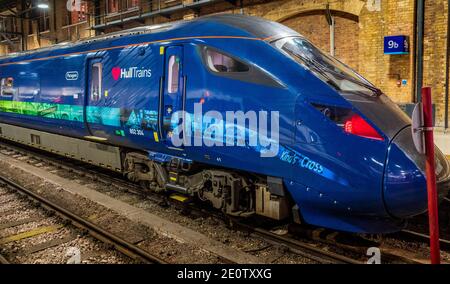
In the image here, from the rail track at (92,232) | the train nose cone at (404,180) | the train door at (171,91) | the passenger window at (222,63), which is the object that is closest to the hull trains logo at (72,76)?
the rail track at (92,232)

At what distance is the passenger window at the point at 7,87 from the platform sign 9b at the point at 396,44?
11262 millimetres

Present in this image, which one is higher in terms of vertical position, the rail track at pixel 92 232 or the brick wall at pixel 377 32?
the brick wall at pixel 377 32

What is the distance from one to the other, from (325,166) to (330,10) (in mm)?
10366

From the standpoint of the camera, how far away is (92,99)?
8.39m

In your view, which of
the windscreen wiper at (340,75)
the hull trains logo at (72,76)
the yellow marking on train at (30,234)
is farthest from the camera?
the hull trains logo at (72,76)

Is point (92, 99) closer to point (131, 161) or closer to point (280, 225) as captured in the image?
point (131, 161)

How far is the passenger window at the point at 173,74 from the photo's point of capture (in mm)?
6307

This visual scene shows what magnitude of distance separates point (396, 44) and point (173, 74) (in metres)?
8.14

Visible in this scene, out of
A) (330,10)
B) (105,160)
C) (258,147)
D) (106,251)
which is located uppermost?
(330,10)

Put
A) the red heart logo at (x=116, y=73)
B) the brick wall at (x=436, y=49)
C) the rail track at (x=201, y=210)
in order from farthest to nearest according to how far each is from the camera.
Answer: the brick wall at (x=436, y=49), the red heart logo at (x=116, y=73), the rail track at (x=201, y=210)

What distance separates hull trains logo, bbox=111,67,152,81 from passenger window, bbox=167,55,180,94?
51 centimetres

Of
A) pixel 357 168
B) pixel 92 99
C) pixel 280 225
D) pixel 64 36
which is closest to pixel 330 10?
pixel 92 99

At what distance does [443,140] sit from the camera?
10531 millimetres

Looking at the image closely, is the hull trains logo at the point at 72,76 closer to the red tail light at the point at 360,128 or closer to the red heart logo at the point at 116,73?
the red heart logo at the point at 116,73
